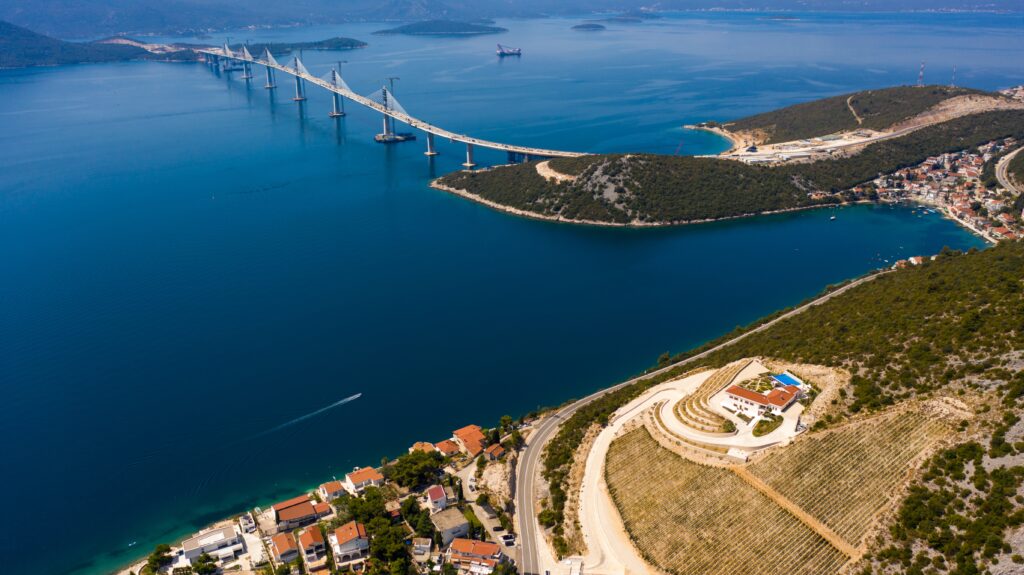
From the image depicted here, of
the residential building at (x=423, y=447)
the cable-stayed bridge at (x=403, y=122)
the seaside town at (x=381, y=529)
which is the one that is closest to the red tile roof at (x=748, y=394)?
the seaside town at (x=381, y=529)

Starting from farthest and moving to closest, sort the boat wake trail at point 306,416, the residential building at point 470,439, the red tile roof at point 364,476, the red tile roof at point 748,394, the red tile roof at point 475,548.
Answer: the boat wake trail at point 306,416
the residential building at point 470,439
the red tile roof at point 364,476
the red tile roof at point 748,394
the red tile roof at point 475,548

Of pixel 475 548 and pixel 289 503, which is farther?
pixel 289 503

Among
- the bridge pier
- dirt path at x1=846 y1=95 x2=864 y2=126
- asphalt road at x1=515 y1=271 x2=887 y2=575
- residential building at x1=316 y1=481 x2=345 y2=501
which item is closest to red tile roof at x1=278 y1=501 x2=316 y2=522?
residential building at x1=316 y1=481 x2=345 y2=501

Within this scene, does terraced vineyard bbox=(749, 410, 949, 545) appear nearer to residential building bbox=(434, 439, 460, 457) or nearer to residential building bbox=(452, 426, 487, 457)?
residential building bbox=(452, 426, 487, 457)

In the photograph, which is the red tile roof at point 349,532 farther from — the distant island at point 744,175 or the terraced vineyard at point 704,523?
the distant island at point 744,175

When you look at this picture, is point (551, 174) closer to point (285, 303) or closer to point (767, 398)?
point (285, 303)

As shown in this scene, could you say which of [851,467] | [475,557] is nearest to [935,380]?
[851,467]
